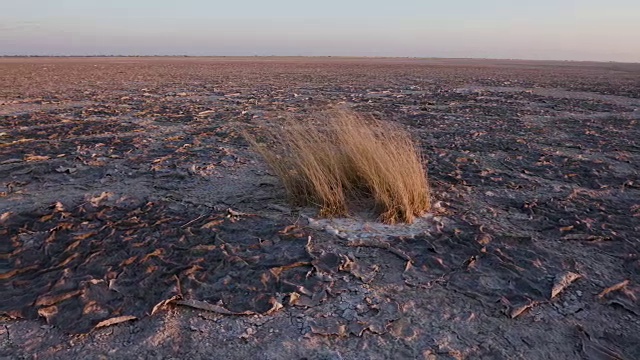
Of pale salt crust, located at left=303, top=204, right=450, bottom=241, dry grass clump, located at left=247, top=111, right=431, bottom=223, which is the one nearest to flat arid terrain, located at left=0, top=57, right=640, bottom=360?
pale salt crust, located at left=303, top=204, right=450, bottom=241

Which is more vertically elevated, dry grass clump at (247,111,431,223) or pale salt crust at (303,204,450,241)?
dry grass clump at (247,111,431,223)

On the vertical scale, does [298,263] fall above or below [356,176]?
below

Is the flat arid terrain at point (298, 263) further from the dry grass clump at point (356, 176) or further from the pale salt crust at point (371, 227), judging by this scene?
the dry grass clump at point (356, 176)

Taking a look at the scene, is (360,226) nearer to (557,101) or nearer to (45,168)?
(45,168)

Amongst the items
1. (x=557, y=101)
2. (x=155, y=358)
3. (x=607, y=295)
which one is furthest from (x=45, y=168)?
(x=557, y=101)

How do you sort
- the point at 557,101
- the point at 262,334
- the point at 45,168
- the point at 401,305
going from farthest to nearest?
the point at 557,101 → the point at 45,168 → the point at 401,305 → the point at 262,334

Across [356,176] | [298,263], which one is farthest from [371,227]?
[298,263]

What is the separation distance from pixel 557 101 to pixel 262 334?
13127mm

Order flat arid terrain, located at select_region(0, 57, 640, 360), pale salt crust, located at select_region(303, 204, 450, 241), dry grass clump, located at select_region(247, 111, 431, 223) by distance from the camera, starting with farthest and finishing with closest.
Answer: dry grass clump, located at select_region(247, 111, 431, 223)
pale salt crust, located at select_region(303, 204, 450, 241)
flat arid terrain, located at select_region(0, 57, 640, 360)

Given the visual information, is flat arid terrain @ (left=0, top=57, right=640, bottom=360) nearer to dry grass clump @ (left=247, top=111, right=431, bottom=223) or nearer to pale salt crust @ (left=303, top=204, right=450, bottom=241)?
pale salt crust @ (left=303, top=204, right=450, bottom=241)

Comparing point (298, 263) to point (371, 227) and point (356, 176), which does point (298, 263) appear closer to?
point (371, 227)

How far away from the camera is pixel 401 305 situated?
2.63 metres

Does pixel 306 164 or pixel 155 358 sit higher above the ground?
pixel 306 164

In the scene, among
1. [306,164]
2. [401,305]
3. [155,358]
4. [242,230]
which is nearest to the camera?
[155,358]
